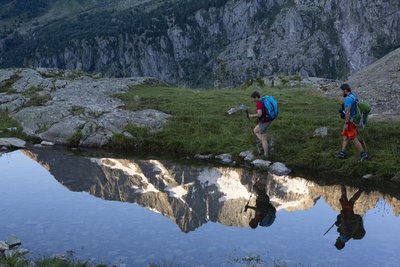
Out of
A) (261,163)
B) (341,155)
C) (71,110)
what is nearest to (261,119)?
(261,163)

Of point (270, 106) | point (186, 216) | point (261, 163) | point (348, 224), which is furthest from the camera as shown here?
point (261, 163)

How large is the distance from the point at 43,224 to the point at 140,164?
9448 mm

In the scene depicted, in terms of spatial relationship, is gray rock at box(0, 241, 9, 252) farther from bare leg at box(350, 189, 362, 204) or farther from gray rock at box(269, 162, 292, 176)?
gray rock at box(269, 162, 292, 176)

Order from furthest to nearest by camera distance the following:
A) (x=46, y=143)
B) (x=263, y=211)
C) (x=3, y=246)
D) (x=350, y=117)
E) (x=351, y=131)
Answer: (x=46, y=143) < (x=351, y=131) < (x=350, y=117) < (x=263, y=211) < (x=3, y=246)

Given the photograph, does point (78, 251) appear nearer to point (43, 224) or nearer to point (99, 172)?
point (43, 224)

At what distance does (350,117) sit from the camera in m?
22.1

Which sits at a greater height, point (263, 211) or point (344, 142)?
point (344, 142)

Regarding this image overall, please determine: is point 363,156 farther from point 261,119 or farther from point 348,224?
point 348,224

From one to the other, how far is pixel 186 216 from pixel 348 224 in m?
5.94

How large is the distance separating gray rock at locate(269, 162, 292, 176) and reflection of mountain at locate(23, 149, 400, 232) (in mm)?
617

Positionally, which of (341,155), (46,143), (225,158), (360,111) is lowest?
(225,158)

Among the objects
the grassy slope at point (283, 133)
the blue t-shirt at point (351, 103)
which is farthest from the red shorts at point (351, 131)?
the grassy slope at point (283, 133)

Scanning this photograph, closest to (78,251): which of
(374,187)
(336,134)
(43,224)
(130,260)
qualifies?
(130,260)

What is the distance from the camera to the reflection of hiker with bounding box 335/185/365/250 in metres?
15.1
